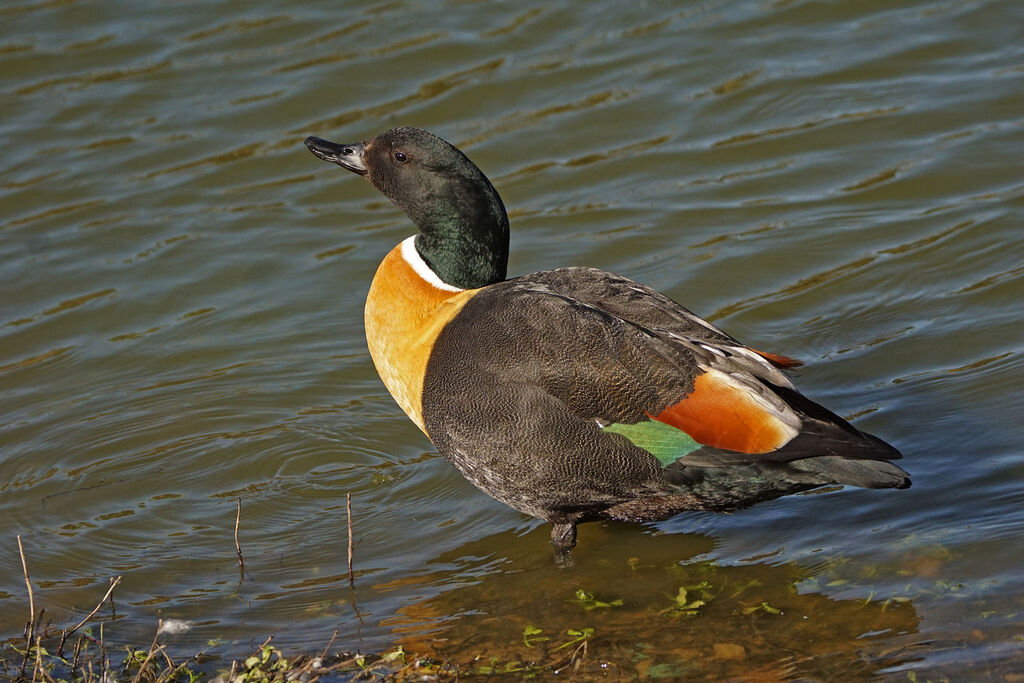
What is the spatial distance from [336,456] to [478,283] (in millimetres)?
1353

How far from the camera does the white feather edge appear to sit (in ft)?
18.6

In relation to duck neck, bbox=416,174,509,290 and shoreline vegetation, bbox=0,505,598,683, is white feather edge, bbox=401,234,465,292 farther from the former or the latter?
shoreline vegetation, bbox=0,505,598,683

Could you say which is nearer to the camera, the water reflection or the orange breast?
the water reflection

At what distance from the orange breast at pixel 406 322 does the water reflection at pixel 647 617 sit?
2.58 ft

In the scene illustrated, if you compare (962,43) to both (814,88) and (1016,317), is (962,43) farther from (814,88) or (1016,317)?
(1016,317)

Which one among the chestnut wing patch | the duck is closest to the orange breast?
the duck

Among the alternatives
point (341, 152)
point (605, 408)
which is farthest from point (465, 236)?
point (605, 408)

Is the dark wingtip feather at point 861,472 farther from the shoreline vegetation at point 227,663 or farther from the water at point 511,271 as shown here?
the shoreline vegetation at point 227,663

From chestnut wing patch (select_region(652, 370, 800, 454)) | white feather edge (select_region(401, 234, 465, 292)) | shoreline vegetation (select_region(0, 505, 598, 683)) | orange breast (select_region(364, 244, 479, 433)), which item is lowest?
shoreline vegetation (select_region(0, 505, 598, 683))

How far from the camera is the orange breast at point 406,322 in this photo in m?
A: 5.39

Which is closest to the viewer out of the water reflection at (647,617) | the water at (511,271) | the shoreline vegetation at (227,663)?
the shoreline vegetation at (227,663)

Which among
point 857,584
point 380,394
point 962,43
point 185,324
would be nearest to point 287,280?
point 185,324

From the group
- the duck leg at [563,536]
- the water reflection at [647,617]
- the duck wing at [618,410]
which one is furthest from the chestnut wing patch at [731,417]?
the duck leg at [563,536]

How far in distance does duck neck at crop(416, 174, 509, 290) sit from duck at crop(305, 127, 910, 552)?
237mm
